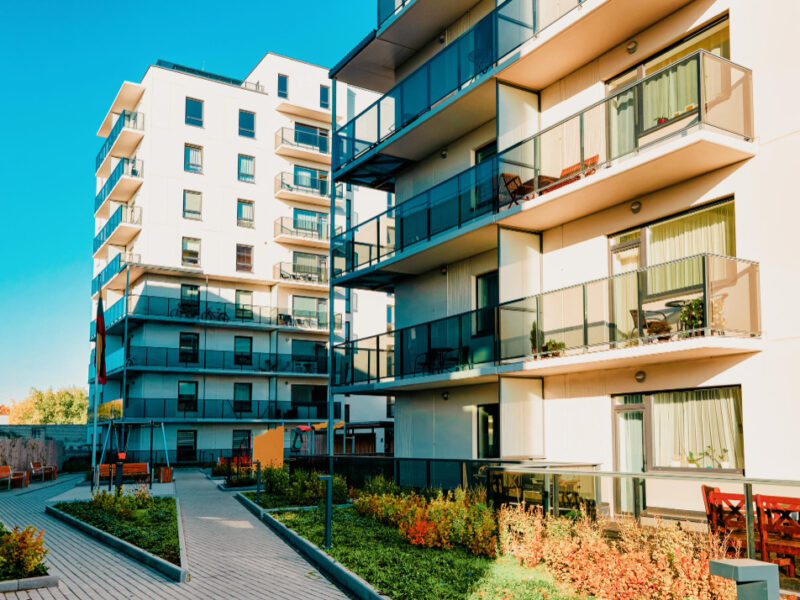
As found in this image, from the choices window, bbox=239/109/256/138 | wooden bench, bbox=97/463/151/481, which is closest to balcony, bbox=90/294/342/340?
window, bbox=239/109/256/138

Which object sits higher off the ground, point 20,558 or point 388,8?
point 388,8

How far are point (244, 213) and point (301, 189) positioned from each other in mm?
4388

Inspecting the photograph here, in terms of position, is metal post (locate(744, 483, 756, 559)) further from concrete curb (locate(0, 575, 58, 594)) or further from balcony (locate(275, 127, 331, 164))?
balcony (locate(275, 127, 331, 164))

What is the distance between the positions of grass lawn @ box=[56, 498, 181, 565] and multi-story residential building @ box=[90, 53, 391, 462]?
2524cm

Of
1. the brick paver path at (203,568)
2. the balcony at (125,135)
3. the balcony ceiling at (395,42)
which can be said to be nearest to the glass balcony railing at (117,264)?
the balcony at (125,135)

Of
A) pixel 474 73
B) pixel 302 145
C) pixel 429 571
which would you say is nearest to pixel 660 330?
pixel 429 571

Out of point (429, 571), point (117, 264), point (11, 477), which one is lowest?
point (11, 477)

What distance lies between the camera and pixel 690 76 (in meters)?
13.4

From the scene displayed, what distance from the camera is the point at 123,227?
48.1 meters

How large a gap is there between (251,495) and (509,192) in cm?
1277

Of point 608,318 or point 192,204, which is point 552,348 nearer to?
point 608,318

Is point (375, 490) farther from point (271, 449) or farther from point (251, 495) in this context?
point (271, 449)

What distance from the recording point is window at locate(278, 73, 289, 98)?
→ 175 ft

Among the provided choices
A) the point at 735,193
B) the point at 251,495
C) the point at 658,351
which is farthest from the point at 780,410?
the point at 251,495
